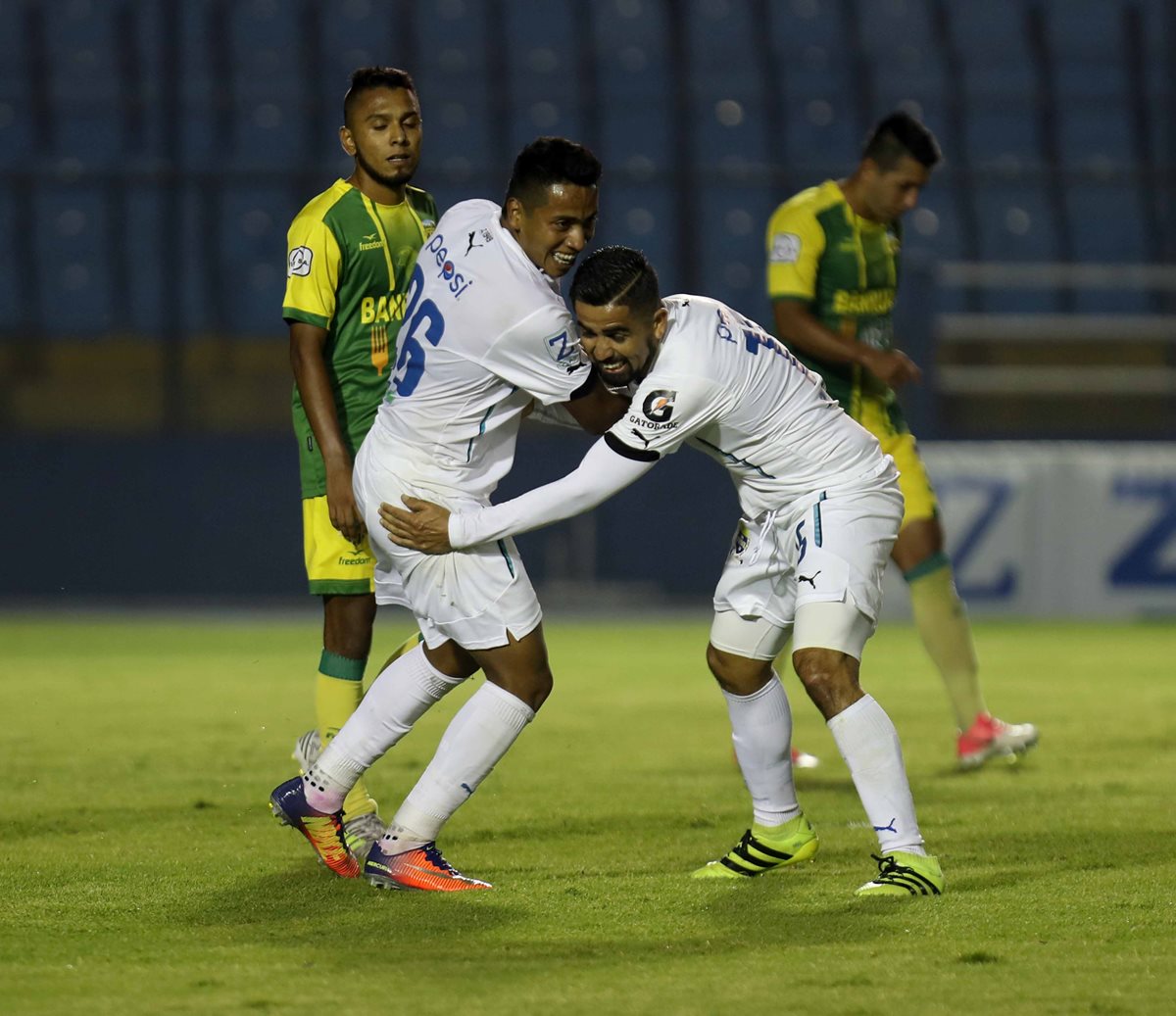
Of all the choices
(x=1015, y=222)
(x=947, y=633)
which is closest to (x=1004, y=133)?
(x=1015, y=222)

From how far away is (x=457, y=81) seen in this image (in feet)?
54.1

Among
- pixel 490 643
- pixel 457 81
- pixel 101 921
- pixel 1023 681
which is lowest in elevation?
pixel 1023 681

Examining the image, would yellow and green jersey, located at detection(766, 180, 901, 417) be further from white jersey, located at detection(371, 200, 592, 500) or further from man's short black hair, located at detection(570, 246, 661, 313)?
man's short black hair, located at detection(570, 246, 661, 313)

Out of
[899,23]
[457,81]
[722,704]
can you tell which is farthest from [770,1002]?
[899,23]

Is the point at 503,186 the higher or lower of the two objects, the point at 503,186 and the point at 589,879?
the higher

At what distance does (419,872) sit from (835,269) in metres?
3.25

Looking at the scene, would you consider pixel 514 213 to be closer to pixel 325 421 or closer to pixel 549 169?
pixel 549 169

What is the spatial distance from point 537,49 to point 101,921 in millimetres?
13395

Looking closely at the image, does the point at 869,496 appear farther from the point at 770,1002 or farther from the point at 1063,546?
the point at 1063,546

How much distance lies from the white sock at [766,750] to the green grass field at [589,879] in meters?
0.19

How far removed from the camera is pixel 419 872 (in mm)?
4609

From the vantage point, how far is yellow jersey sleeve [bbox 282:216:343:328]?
5156mm

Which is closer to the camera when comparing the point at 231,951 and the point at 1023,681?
the point at 231,951

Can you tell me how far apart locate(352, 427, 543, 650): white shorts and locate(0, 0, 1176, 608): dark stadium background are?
893cm
